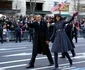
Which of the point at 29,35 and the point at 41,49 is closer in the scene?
the point at 41,49

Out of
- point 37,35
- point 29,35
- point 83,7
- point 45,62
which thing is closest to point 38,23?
point 37,35

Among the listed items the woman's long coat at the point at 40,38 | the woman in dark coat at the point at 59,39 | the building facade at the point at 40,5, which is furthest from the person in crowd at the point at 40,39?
the building facade at the point at 40,5

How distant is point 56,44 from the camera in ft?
35.6

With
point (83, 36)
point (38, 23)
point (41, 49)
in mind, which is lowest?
point (83, 36)

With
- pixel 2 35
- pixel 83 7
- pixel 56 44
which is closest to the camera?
pixel 56 44

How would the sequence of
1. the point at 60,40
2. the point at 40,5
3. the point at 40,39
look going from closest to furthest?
the point at 60,40 → the point at 40,39 → the point at 40,5

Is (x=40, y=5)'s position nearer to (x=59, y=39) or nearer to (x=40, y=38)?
(x=40, y=38)

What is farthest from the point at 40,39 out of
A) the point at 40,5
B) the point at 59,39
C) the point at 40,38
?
the point at 40,5

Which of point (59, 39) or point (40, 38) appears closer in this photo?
point (59, 39)

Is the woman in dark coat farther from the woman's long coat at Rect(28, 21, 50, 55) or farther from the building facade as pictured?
the building facade

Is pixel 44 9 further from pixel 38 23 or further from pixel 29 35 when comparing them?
pixel 38 23

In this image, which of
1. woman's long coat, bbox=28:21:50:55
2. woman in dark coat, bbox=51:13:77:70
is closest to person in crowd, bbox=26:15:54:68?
woman's long coat, bbox=28:21:50:55

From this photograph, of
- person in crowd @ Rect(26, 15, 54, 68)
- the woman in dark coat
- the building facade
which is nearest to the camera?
the woman in dark coat

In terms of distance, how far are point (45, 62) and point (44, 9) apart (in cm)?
4585
